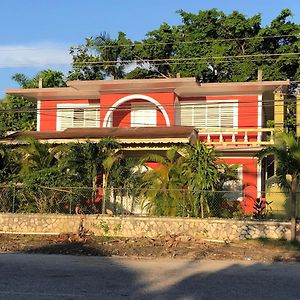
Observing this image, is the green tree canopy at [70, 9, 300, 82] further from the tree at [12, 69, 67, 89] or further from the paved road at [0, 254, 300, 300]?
the paved road at [0, 254, 300, 300]

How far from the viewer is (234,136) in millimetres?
25969

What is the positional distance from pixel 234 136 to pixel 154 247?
11.0 m

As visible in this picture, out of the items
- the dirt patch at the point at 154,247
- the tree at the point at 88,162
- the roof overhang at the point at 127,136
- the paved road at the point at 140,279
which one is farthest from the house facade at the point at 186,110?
the paved road at the point at 140,279

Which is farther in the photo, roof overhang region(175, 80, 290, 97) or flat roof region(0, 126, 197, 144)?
roof overhang region(175, 80, 290, 97)

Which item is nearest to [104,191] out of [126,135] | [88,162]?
[88,162]

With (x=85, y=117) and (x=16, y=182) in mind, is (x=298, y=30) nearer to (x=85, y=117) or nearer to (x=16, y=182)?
(x=85, y=117)

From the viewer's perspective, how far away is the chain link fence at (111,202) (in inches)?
744

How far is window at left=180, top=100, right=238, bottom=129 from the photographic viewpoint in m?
27.4

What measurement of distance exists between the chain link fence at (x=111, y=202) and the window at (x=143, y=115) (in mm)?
7811

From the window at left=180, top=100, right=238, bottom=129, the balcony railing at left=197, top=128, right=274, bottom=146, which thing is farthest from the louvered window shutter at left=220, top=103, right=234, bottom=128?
the balcony railing at left=197, top=128, right=274, bottom=146

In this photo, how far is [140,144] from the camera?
21.9 meters

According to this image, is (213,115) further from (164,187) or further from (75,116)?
(164,187)

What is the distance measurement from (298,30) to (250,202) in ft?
61.7

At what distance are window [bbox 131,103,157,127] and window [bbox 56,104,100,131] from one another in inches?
102
